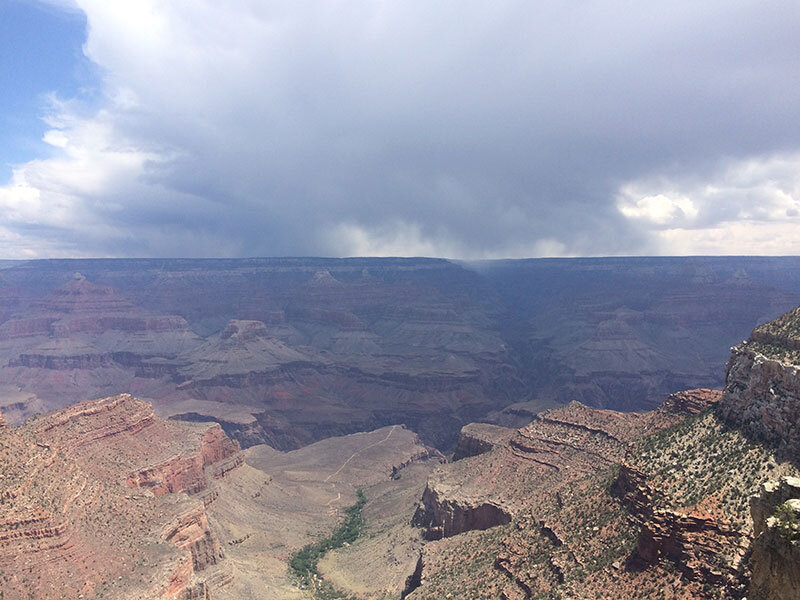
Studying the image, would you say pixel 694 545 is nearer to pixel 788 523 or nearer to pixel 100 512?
pixel 788 523

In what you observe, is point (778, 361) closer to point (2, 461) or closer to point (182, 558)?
point (182, 558)

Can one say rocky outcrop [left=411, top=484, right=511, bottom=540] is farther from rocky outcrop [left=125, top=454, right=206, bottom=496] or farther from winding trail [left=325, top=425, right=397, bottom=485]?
winding trail [left=325, top=425, right=397, bottom=485]

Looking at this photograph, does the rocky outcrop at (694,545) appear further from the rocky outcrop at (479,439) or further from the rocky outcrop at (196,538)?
the rocky outcrop at (196,538)

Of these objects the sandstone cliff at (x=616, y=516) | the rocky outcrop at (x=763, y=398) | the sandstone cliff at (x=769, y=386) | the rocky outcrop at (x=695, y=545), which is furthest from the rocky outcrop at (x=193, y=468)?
the sandstone cliff at (x=769, y=386)

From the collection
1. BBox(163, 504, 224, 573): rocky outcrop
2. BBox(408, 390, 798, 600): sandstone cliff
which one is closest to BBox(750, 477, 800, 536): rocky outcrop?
BBox(408, 390, 798, 600): sandstone cliff

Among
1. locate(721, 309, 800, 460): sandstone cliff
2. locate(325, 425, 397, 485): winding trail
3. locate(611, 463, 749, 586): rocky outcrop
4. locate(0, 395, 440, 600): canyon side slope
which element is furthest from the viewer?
locate(325, 425, 397, 485): winding trail

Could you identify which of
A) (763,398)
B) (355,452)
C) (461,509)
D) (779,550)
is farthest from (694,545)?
(355,452)

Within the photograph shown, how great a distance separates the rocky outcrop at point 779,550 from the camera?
14.3 m

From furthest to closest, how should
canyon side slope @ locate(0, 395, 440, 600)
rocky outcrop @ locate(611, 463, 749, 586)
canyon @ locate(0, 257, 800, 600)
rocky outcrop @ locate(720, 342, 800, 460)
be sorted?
canyon side slope @ locate(0, 395, 440, 600) < rocky outcrop @ locate(720, 342, 800, 460) < canyon @ locate(0, 257, 800, 600) < rocky outcrop @ locate(611, 463, 749, 586)

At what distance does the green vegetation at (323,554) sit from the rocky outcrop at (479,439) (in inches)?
905

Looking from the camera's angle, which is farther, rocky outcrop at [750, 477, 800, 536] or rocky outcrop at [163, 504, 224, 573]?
rocky outcrop at [163, 504, 224, 573]

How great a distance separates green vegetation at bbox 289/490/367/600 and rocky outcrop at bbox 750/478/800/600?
66.7 m

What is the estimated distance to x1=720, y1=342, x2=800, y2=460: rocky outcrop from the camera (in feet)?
117

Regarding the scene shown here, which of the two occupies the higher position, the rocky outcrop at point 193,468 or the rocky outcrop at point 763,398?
the rocky outcrop at point 763,398
